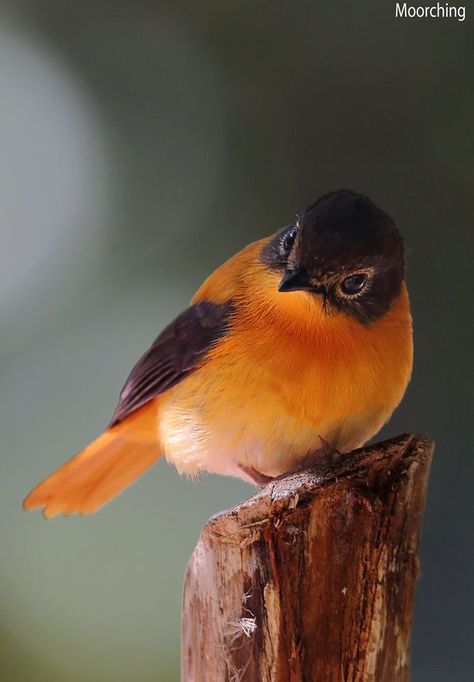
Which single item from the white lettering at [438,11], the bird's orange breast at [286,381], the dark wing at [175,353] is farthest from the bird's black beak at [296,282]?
the white lettering at [438,11]

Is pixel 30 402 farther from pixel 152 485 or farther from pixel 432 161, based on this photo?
pixel 432 161

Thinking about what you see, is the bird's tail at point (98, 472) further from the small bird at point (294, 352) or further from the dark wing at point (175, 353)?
the small bird at point (294, 352)

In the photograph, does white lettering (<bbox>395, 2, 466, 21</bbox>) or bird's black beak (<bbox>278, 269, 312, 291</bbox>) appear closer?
bird's black beak (<bbox>278, 269, 312, 291</bbox>)

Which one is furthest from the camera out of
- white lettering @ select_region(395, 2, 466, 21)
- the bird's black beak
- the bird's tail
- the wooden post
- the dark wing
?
white lettering @ select_region(395, 2, 466, 21)

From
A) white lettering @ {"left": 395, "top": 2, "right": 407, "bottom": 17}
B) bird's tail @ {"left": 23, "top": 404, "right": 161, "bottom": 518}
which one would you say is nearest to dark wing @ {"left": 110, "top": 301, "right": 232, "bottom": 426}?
bird's tail @ {"left": 23, "top": 404, "right": 161, "bottom": 518}

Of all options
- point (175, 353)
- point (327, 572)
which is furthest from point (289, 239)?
point (327, 572)

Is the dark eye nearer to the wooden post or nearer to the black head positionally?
the black head

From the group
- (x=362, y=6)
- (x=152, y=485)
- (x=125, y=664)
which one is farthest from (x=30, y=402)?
(x=362, y=6)
